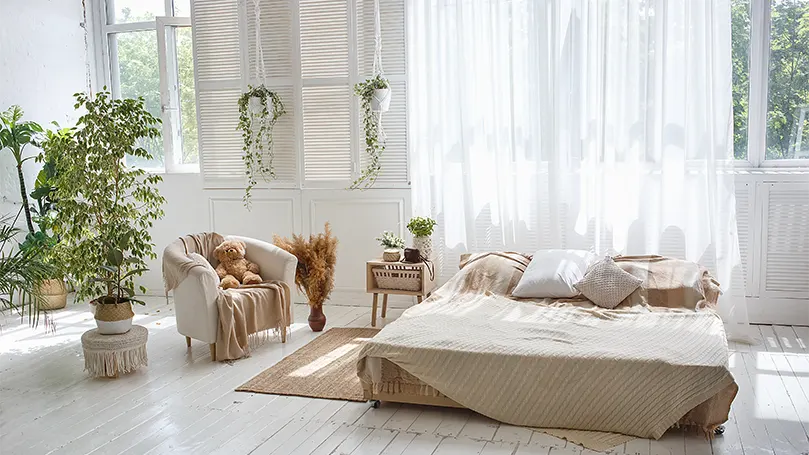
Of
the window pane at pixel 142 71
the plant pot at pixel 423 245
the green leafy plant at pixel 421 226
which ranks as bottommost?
the plant pot at pixel 423 245

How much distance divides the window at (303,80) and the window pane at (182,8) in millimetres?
328

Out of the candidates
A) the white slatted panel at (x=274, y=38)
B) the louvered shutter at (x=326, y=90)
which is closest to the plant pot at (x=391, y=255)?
the louvered shutter at (x=326, y=90)

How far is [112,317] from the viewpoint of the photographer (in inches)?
170

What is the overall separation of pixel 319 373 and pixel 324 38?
279cm

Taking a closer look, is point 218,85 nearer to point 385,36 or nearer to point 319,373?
point 385,36

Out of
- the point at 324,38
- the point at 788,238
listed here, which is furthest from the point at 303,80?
the point at 788,238

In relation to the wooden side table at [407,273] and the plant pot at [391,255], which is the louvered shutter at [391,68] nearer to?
the plant pot at [391,255]

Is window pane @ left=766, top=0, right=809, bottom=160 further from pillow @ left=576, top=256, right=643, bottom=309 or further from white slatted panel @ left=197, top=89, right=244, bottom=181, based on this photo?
white slatted panel @ left=197, top=89, right=244, bottom=181

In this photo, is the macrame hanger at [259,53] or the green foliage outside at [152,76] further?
the green foliage outside at [152,76]

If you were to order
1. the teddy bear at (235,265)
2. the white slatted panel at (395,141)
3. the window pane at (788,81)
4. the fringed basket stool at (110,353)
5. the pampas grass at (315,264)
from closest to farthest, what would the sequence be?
the fringed basket stool at (110,353), the teddy bear at (235,265), the window pane at (788,81), the pampas grass at (315,264), the white slatted panel at (395,141)

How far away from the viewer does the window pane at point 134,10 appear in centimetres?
659

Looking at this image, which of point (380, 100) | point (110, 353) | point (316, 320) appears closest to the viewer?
point (110, 353)

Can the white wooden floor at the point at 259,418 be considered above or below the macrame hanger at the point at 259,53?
below

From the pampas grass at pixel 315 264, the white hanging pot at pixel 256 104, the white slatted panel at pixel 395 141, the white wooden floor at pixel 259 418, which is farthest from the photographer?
the white hanging pot at pixel 256 104
